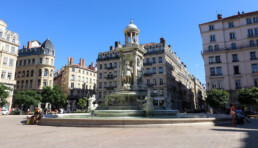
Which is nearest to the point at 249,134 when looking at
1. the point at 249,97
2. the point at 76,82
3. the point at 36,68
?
the point at 249,97

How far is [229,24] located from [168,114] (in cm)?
4568

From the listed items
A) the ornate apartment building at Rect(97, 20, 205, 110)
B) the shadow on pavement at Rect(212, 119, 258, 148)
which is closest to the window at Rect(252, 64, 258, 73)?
the ornate apartment building at Rect(97, 20, 205, 110)

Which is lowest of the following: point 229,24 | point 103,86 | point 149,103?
point 149,103

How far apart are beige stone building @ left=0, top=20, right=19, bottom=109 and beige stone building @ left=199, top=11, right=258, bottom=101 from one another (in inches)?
1988

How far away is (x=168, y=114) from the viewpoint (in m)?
14.0

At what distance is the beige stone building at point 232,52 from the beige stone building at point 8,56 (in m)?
50.5

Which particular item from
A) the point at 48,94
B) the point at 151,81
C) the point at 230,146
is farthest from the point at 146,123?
the point at 48,94

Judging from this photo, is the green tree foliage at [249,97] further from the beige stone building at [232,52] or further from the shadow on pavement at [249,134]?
the shadow on pavement at [249,134]

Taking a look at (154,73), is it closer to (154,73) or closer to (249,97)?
(154,73)

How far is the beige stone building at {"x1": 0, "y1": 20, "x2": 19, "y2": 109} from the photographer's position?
150 feet

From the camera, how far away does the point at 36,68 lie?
2343 inches

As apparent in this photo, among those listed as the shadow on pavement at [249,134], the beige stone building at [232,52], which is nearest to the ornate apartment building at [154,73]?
the beige stone building at [232,52]

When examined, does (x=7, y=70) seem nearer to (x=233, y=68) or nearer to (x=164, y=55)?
(x=164, y=55)

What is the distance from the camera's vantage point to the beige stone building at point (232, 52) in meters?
44.2
